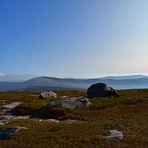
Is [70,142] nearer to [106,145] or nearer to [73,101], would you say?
[106,145]

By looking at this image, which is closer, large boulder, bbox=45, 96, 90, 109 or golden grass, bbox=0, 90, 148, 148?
golden grass, bbox=0, 90, 148, 148

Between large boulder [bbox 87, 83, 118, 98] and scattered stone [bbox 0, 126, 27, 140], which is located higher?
large boulder [bbox 87, 83, 118, 98]

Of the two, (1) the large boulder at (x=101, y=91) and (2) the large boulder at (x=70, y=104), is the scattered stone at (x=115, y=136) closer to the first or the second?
(2) the large boulder at (x=70, y=104)

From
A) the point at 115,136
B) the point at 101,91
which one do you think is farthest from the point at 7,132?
the point at 101,91

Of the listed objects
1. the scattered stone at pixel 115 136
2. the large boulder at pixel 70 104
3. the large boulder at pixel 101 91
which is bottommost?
the scattered stone at pixel 115 136

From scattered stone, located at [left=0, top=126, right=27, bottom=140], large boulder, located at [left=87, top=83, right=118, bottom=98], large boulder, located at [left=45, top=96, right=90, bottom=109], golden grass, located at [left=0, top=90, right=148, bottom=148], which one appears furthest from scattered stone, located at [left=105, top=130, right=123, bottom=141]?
large boulder, located at [left=87, top=83, right=118, bottom=98]

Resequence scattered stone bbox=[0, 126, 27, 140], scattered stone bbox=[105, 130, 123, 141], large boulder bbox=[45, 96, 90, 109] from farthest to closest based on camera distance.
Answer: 1. large boulder bbox=[45, 96, 90, 109]
2. scattered stone bbox=[0, 126, 27, 140]
3. scattered stone bbox=[105, 130, 123, 141]

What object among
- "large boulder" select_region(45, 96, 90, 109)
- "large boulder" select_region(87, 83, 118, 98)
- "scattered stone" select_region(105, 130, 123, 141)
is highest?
"large boulder" select_region(87, 83, 118, 98)

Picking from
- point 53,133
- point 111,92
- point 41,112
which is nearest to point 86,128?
point 53,133

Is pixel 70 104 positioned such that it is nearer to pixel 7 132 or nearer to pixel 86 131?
pixel 86 131

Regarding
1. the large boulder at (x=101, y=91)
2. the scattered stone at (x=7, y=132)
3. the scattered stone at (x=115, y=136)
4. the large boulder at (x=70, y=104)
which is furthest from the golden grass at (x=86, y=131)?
the large boulder at (x=101, y=91)

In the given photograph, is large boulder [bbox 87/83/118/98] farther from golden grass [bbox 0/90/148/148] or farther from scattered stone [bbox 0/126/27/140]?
scattered stone [bbox 0/126/27/140]

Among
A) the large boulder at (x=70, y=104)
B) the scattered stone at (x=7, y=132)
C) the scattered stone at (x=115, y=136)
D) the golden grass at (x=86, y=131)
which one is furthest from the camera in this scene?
the large boulder at (x=70, y=104)

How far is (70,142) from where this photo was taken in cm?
2336
